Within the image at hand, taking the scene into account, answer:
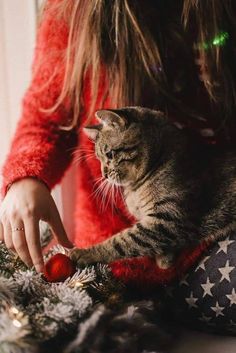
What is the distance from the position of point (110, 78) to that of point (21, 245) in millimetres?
394

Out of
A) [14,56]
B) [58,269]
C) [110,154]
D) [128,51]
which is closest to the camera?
[58,269]

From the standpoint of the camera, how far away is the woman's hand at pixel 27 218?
830 mm

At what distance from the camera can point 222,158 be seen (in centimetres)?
92

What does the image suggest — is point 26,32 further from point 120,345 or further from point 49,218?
point 120,345

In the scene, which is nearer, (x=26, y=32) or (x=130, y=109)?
(x=130, y=109)

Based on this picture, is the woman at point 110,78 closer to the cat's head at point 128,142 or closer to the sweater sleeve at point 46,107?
the sweater sleeve at point 46,107

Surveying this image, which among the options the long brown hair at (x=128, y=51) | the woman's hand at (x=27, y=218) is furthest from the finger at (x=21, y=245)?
the long brown hair at (x=128, y=51)

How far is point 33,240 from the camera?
2.71ft

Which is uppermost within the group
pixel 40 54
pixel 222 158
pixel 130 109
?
pixel 40 54

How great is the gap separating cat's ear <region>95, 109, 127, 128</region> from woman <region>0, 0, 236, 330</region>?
0.15 metres

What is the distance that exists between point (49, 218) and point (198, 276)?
288mm

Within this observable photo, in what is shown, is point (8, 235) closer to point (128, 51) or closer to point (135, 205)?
point (135, 205)

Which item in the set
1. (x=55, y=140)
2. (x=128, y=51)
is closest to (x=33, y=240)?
(x=55, y=140)

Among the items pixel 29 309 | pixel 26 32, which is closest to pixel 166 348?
pixel 29 309
